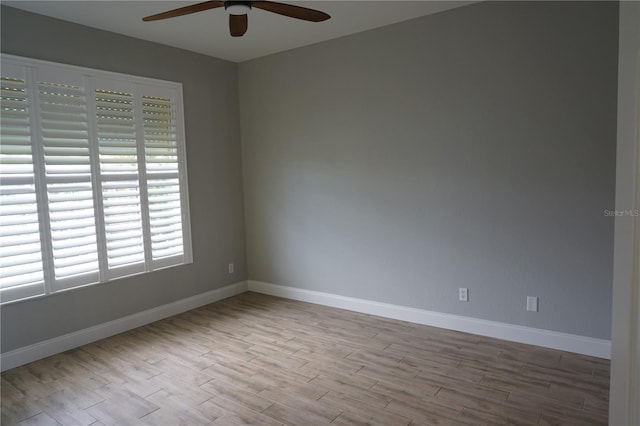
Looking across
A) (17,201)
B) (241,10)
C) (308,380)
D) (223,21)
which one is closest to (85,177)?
(17,201)

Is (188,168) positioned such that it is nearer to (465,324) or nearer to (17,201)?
(17,201)

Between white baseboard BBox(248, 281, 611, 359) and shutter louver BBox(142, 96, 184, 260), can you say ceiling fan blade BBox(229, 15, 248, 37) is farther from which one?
white baseboard BBox(248, 281, 611, 359)

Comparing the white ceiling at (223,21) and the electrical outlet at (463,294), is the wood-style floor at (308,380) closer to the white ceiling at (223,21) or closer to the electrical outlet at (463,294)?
the electrical outlet at (463,294)

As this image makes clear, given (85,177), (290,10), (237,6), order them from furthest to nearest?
(85,177), (290,10), (237,6)

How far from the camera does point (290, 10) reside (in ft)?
8.12

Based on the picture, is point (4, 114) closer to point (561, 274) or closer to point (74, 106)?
point (74, 106)

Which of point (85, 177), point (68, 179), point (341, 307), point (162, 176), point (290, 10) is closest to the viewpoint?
point (290, 10)

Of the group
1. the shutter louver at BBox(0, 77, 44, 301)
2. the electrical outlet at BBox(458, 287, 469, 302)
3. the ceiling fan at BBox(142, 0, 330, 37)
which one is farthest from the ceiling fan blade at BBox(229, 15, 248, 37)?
the electrical outlet at BBox(458, 287, 469, 302)

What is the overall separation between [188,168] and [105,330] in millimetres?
1775

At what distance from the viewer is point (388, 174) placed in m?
3.95

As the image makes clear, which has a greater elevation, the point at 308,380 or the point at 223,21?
the point at 223,21

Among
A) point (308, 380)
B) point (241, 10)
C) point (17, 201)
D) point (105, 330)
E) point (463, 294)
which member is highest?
point (241, 10)

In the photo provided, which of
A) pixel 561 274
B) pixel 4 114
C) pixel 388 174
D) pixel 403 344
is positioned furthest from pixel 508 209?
pixel 4 114

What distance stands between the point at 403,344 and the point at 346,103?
237 centimetres
